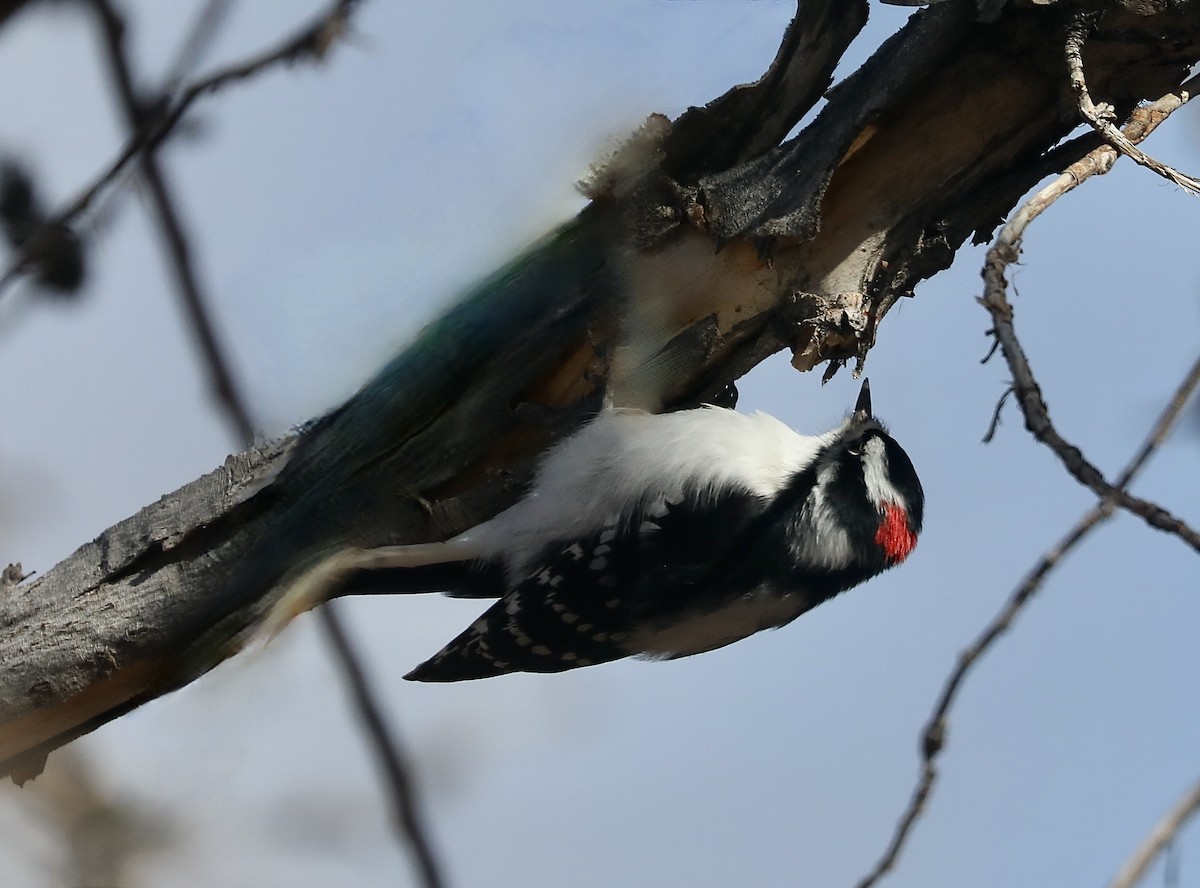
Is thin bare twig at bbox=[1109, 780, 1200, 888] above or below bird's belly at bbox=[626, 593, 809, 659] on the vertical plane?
below

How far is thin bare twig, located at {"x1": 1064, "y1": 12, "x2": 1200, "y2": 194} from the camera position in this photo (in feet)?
7.39

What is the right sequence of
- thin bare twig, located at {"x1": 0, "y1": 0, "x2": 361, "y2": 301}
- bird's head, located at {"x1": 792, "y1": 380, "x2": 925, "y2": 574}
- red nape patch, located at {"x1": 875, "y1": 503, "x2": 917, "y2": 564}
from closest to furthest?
thin bare twig, located at {"x1": 0, "y1": 0, "x2": 361, "y2": 301} < bird's head, located at {"x1": 792, "y1": 380, "x2": 925, "y2": 574} < red nape patch, located at {"x1": 875, "y1": 503, "x2": 917, "y2": 564}

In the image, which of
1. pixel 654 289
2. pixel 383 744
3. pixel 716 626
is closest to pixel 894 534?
pixel 716 626

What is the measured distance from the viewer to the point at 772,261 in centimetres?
254

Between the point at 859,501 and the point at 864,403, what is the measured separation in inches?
12.6

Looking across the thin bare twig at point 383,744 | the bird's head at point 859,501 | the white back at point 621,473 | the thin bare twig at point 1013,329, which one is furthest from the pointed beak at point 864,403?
the thin bare twig at point 383,744

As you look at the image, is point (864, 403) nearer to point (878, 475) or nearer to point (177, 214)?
point (878, 475)

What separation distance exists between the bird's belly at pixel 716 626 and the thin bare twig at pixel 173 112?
156cm

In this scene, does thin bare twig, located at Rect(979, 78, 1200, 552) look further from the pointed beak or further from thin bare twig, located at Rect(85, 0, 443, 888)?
thin bare twig, located at Rect(85, 0, 443, 888)

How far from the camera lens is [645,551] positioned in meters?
2.73

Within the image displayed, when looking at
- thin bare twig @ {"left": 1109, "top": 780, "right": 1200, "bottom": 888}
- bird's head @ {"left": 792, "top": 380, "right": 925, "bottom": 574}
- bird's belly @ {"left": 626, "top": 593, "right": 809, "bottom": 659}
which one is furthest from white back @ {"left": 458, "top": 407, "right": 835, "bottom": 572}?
thin bare twig @ {"left": 1109, "top": 780, "right": 1200, "bottom": 888}

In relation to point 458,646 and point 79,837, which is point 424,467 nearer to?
point 458,646

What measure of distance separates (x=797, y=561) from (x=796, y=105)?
1.12m

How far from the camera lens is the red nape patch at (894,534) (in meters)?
2.99
